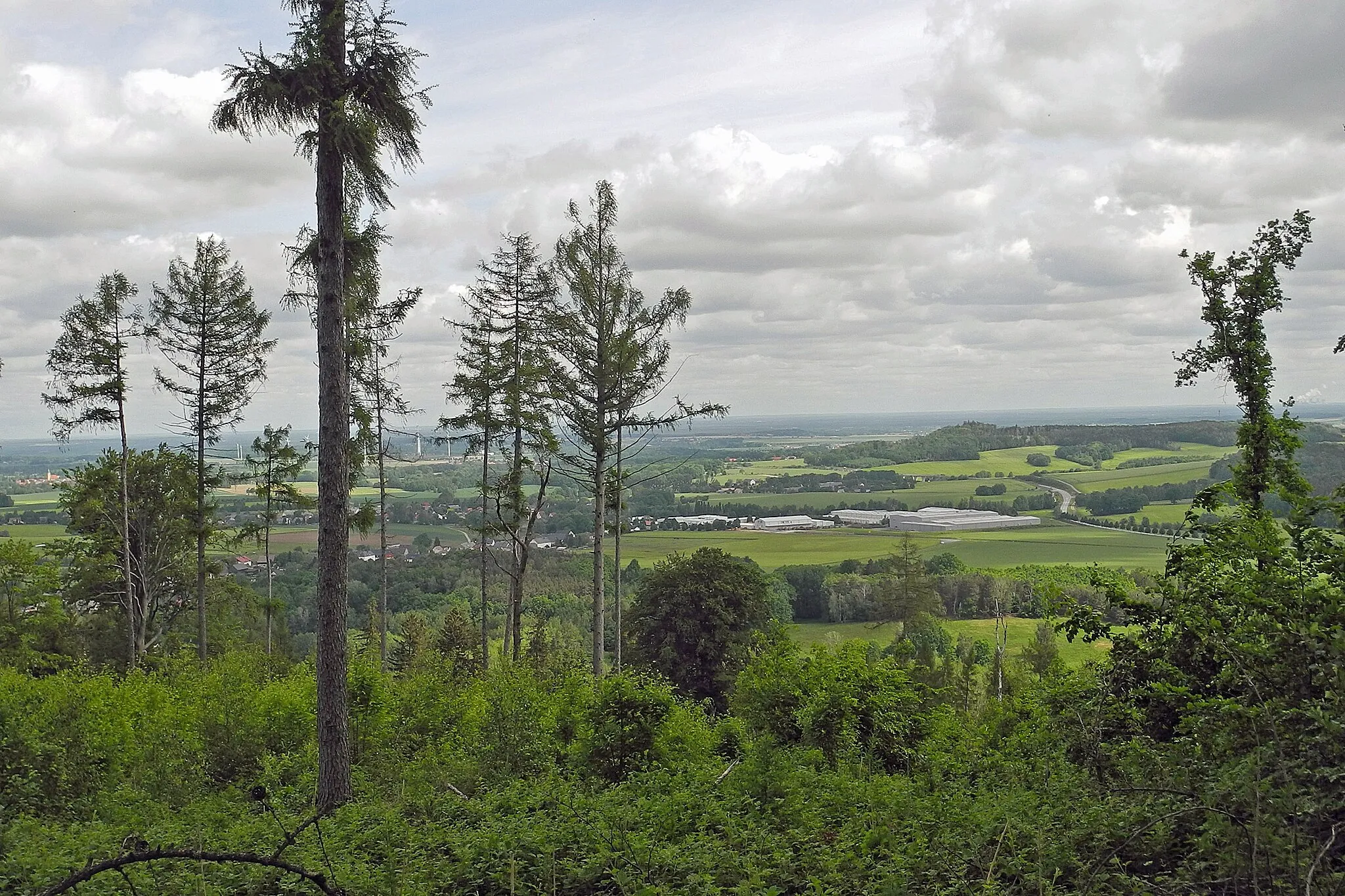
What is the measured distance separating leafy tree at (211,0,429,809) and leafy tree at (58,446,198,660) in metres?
17.2

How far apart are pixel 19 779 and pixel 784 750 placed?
926 centimetres

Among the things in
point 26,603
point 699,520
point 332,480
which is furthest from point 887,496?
point 332,480

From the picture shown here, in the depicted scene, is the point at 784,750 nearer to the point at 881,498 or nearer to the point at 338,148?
the point at 338,148

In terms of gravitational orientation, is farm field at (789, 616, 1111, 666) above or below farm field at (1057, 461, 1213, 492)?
below

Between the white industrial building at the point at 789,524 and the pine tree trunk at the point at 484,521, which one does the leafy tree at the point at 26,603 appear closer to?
the pine tree trunk at the point at 484,521

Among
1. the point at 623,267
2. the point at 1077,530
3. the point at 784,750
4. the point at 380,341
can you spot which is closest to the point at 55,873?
the point at 784,750

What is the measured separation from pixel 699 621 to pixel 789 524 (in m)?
62.3

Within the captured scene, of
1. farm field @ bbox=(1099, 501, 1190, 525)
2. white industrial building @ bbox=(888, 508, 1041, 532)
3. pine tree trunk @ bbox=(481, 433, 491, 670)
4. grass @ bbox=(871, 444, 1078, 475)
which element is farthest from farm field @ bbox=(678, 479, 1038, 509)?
pine tree trunk @ bbox=(481, 433, 491, 670)

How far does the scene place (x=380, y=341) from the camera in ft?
70.6

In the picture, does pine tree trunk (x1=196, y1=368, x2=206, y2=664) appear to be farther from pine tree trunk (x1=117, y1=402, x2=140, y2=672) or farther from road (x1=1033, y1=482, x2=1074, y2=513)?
road (x1=1033, y1=482, x2=1074, y2=513)

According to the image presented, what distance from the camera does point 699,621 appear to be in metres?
22.0

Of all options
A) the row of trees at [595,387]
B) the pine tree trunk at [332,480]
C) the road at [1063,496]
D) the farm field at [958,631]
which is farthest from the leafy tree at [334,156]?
the road at [1063,496]

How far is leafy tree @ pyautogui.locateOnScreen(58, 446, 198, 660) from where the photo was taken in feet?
80.2

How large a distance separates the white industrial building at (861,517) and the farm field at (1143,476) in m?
19.9
